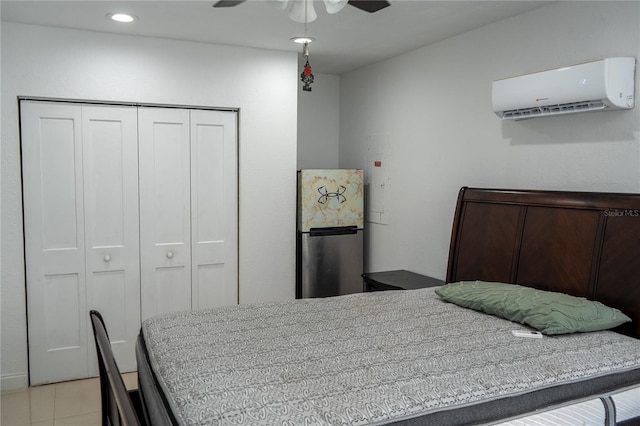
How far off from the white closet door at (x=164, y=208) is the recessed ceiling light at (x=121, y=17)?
72cm

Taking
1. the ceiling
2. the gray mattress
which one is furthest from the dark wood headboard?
the ceiling

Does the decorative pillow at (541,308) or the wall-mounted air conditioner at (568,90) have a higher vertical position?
the wall-mounted air conditioner at (568,90)

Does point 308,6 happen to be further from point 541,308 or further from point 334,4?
point 541,308

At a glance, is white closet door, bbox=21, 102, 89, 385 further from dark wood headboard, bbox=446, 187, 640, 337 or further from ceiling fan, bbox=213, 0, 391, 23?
dark wood headboard, bbox=446, 187, 640, 337

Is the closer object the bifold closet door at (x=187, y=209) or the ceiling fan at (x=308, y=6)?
the ceiling fan at (x=308, y=6)

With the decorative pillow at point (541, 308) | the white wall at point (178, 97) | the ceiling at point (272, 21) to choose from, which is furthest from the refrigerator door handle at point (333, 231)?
the decorative pillow at point (541, 308)

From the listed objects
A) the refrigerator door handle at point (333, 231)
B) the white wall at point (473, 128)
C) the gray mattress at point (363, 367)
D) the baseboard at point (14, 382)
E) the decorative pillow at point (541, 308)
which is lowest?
the baseboard at point (14, 382)

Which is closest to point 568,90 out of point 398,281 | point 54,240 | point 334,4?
point 334,4

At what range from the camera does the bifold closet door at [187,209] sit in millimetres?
4004

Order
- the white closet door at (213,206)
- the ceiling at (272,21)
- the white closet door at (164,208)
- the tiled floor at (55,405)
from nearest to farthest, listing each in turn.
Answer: the ceiling at (272,21) → the tiled floor at (55,405) → the white closet door at (164,208) → the white closet door at (213,206)

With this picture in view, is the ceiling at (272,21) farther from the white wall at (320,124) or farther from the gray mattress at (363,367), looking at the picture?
the gray mattress at (363,367)

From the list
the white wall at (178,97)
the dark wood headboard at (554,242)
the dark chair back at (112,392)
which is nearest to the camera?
the dark chair back at (112,392)

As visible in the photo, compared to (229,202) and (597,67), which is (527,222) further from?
(229,202)

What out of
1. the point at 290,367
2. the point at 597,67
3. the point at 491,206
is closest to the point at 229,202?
the point at 491,206
